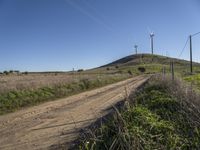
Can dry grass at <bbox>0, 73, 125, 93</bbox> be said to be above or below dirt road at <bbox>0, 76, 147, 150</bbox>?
above

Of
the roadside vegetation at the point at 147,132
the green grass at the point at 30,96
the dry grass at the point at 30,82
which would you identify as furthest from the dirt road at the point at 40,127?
the dry grass at the point at 30,82

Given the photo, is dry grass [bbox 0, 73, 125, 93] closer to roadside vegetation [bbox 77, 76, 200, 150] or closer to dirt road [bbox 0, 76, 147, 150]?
dirt road [bbox 0, 76, 147, 150]

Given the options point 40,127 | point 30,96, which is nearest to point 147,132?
point 40,127

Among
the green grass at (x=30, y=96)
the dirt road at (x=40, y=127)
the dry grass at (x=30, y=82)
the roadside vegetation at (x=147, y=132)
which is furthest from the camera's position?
the dry grass at (x=30, y=82)

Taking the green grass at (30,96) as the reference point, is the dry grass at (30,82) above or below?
above

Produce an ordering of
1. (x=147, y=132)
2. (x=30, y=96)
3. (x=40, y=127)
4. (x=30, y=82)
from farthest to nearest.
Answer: (x=30, y=82) < (x=30, y=96) < (x=40, y=127) < (x=147, y=132)

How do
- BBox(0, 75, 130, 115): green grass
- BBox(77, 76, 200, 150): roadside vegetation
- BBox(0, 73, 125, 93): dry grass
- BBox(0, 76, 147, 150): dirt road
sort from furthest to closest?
BBox(0, 73, 125, 93): dry grass, BBox(0, 75, 130, 115): green grass, BBox(0, 76, 147, 150): dirt road, BBox(77, 76, 200, 150): roadside vegetation

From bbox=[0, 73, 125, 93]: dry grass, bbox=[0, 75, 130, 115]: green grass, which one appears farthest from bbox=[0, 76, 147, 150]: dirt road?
bbox=[0, 73, 125, 93]: dry grass

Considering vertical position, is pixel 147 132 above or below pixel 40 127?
above

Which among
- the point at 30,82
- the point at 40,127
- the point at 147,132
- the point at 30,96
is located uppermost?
the point at 30,82

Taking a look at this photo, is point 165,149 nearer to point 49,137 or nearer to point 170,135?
point 170,135

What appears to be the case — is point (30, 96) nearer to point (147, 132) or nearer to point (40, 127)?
point (40, 127)

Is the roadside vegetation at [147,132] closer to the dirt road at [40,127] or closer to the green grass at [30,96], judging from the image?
the dirt road at [40,127]

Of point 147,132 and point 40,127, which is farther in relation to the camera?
point 40,127
